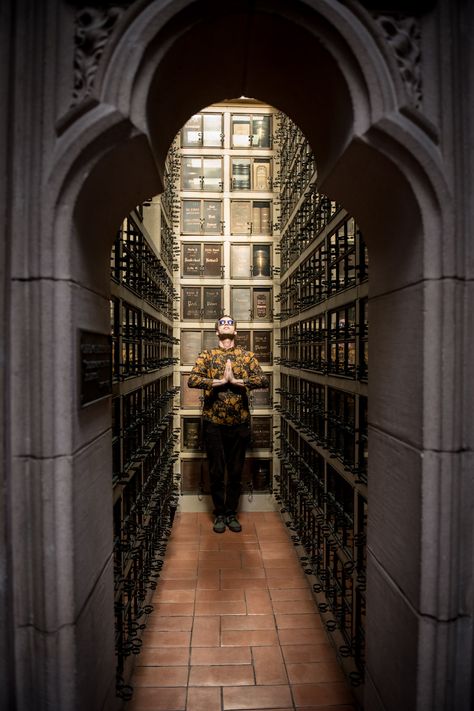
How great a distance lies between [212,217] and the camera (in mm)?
3955

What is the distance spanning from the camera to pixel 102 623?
1333 mm

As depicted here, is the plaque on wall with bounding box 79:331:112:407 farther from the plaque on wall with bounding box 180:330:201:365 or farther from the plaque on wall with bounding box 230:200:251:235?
the plaque on wall with bounding box 230:200:251:235

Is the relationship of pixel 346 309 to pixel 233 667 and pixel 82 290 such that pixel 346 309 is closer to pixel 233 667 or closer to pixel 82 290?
pixel 82 290

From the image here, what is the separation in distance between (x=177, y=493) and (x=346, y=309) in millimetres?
2457

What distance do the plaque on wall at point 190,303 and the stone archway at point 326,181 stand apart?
261 centimetres

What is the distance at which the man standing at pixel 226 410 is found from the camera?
3475mm

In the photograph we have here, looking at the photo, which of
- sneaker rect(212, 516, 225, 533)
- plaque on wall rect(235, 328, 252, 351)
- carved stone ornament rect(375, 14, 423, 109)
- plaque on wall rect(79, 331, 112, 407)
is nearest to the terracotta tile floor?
sneaker rect(212, 516, 225, 533)

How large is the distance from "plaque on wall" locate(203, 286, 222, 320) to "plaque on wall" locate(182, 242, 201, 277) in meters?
0.17

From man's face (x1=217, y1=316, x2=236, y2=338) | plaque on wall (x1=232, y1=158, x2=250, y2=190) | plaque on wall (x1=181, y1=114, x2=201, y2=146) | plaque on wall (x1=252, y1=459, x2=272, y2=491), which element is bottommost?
plaque on wall (x1=252, y1=459, x2=272, y2=491)

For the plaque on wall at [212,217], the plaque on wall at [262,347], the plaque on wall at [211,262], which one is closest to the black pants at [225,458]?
the plaque on wall at [262,347]

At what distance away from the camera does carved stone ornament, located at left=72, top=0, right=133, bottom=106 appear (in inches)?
41.7

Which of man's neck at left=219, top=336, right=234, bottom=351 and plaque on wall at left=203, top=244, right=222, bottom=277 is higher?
plaque on wall at left=203, top=244, right=222, bottom=277

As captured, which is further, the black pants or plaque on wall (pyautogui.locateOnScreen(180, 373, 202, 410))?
plaque on wall (pyautogui.locateOnScreen(180, 373, 202, 410))

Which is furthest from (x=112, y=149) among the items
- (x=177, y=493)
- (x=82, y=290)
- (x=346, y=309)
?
(x=177, y=493)
